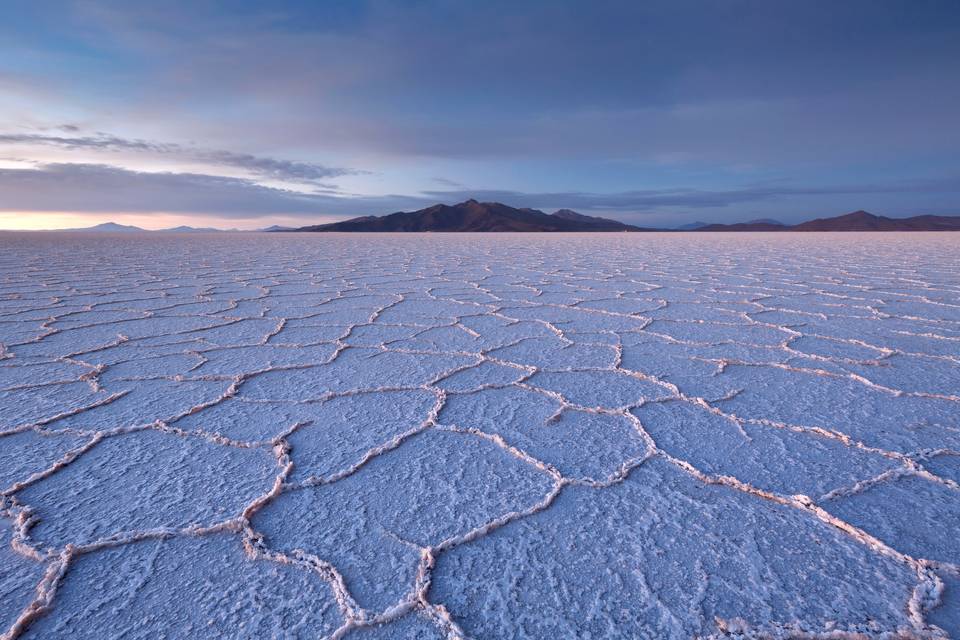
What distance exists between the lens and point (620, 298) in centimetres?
352

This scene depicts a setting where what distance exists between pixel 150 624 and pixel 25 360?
1.73 meters

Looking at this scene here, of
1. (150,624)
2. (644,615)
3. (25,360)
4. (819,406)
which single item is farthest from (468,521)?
(25,360)

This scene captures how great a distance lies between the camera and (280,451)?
1.26 m

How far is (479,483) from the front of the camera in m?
1.13

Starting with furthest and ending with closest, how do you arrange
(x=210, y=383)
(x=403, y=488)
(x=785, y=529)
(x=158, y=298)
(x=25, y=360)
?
1. (x=158, y=298)
2. (x=25, y=360)
3. (x=210, y=383)
4. (x=403, y=488)
5. (x=785, y=529)

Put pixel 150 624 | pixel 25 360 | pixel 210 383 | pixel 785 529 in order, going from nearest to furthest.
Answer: pixel 150 624 → pixel 785 529 → pixel 210 383 → pixel 25 360

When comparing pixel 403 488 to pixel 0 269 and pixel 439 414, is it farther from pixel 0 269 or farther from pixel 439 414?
pixel 0 269

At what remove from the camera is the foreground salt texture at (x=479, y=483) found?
0.78m

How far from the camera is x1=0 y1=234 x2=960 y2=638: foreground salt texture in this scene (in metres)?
0.78

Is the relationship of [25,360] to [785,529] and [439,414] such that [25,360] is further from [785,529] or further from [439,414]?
[785,529]

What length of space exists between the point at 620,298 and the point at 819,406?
79.6 inches

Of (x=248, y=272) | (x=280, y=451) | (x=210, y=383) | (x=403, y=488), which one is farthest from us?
(x=248, y=272)

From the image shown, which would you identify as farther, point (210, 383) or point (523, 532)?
point (210, 383)

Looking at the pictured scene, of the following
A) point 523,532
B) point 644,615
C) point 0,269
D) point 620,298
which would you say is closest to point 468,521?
point 523,532
